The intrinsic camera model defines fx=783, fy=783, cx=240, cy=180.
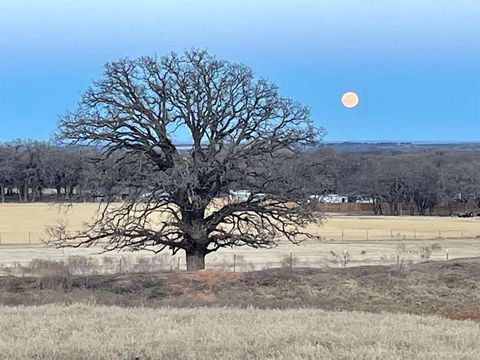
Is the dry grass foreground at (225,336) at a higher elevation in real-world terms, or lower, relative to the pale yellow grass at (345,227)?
higher

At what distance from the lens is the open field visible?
44.9m

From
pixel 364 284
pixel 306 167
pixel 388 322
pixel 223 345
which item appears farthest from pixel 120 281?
pixel 223 345

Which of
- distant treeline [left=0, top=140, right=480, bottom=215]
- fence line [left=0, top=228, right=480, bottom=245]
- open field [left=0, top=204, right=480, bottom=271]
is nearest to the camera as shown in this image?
open field [left=0, top=204, right=480, bottom=271]

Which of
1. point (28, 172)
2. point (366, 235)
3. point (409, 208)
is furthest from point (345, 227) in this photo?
point (28, 172)

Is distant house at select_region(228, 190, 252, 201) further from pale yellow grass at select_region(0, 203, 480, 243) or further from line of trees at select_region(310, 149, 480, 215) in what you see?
line of trees at select_region(310, 149, 480, 215)

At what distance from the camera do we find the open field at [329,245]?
44.9 m

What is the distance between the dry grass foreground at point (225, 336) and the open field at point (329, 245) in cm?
2548

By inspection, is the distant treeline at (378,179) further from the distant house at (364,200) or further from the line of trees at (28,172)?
the distant house at (364,200)

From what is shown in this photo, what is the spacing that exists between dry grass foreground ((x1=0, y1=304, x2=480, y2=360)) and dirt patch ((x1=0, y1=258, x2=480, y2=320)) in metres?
7.29

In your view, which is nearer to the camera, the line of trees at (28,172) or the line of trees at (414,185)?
the line of trees at (414,185)

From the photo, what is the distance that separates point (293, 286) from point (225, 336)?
12836 millimetres

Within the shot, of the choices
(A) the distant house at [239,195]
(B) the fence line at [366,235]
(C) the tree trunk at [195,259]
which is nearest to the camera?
(C) the tree trunk at [195,259]

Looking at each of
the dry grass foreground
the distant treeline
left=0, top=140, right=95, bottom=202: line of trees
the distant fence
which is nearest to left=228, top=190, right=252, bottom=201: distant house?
the dry grass foreground

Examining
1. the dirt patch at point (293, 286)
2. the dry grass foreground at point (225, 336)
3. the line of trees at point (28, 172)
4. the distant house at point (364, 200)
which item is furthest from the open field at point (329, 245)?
the distant house at point (364, 200)
